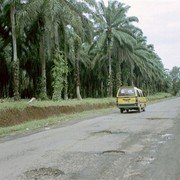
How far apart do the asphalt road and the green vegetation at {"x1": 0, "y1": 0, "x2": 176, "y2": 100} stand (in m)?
15.6

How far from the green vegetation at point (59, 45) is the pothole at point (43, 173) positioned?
20.7 metres

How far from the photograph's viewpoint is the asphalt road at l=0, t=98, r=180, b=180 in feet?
28.7

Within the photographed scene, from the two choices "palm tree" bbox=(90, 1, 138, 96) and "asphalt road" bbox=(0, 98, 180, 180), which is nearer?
"asphalt road" bbox=(0, 98, 180, 180)

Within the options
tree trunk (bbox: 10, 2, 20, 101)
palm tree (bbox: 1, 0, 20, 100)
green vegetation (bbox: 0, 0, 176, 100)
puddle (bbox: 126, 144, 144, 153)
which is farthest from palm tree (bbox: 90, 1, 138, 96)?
puddle (bbox: 126, 144, 144, 153)

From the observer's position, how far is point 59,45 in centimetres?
3775

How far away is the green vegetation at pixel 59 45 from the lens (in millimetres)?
32312

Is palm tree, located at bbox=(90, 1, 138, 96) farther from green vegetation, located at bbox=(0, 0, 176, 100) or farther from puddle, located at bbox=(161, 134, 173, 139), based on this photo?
puddle, located at bbox=(161, 134, 173, 139)

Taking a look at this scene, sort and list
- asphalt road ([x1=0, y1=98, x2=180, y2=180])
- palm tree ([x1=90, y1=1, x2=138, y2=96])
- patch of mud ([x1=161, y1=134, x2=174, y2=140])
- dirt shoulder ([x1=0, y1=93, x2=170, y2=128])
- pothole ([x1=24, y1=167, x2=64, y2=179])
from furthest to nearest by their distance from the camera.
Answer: palm tree ([x1=90, y1=1, x2=138, y2=96])
dirt shoulder ([x1=0, y1=93, x2=170, y2=128])
patch of mud ([x1=161, y1=134, x2=174, y2=140])
asphalt road ([x1=0, y1=98, x2=180, y2=180])
pothole ([x1=24, y1=167, x2=64, y2=179])

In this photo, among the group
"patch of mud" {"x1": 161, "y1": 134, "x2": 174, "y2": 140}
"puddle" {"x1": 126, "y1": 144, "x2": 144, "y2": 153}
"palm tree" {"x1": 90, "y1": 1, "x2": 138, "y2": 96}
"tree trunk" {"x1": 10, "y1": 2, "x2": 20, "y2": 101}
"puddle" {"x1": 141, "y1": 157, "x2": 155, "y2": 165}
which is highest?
"palm tree" {"x1": 90, "y1": 1, "x2": 138, "y2": 96}

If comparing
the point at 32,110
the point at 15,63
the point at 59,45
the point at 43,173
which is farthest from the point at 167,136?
the point at 59,45

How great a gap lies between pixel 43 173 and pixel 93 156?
7.66 ft

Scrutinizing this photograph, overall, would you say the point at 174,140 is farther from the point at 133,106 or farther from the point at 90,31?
the point at 90,31

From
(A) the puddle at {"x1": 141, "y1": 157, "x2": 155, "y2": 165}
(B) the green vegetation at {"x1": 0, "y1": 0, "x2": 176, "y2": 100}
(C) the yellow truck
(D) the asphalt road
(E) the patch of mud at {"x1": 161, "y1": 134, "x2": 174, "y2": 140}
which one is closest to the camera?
(D) the asphalt road

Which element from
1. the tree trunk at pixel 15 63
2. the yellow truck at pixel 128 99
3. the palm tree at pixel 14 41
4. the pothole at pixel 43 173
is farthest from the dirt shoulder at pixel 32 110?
the pothole at pixel 43 173
